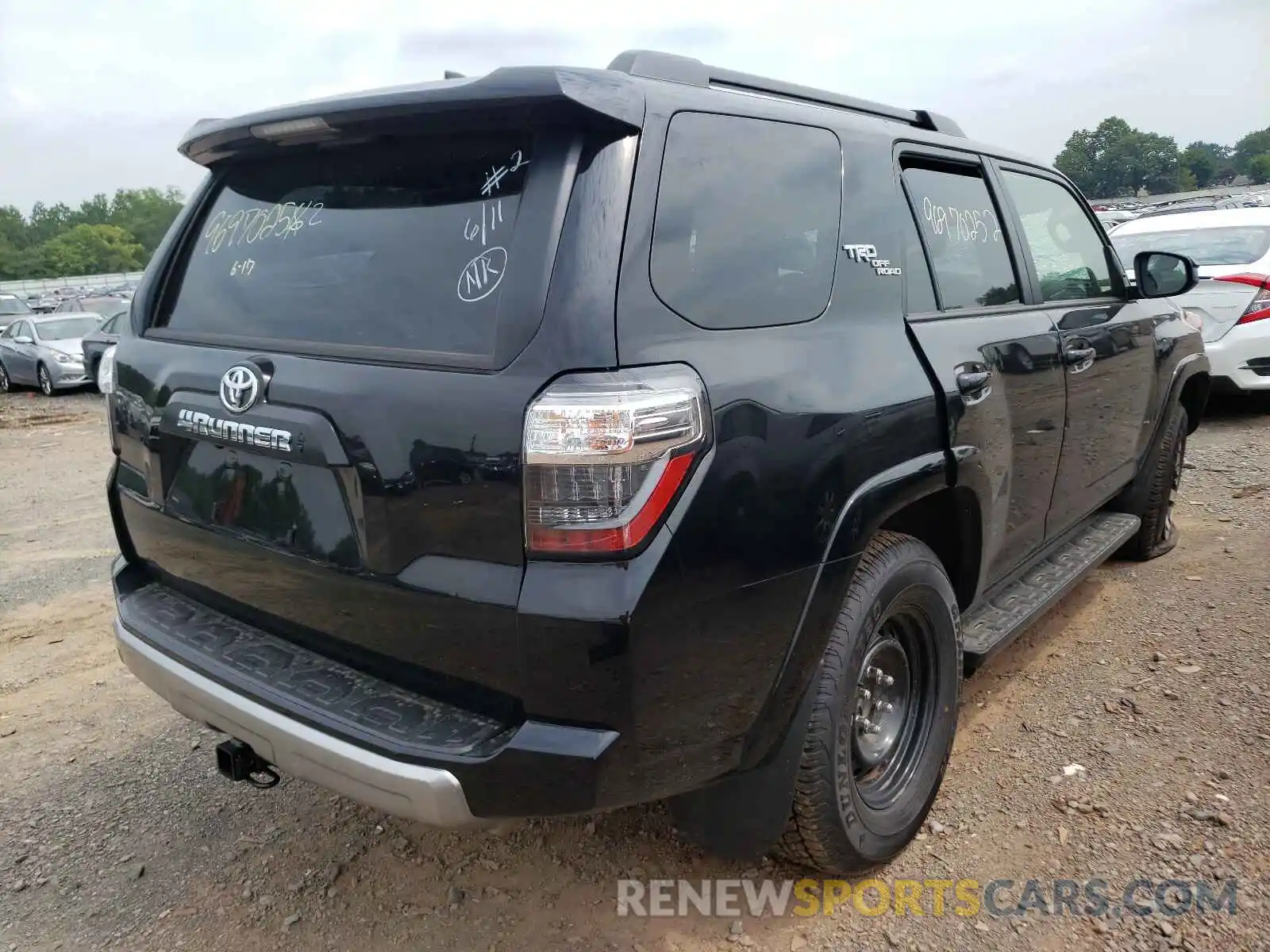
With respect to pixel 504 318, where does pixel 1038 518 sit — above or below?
below

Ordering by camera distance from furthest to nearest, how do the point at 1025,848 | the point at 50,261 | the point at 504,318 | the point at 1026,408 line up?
the point at 50,261 < the point at 1026,408 < the point at 1025,848 < the point at 504,318

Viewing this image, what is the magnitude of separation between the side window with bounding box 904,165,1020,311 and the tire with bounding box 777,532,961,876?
865mm

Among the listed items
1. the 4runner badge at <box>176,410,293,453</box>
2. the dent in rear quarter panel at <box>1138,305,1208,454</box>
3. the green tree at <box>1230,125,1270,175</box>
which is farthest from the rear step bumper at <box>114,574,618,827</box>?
the green tree at <box>1230,125,1270,175</box>

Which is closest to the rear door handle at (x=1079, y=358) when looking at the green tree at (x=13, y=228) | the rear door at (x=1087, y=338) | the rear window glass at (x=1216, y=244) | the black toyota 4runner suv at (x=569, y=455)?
the rear door at (x=1087, y=338)

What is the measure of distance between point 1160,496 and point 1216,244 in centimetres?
495

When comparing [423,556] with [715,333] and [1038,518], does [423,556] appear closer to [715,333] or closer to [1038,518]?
[715,333]

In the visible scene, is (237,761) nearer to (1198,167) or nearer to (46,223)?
(1198,167)

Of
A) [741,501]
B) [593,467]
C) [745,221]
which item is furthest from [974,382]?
[593,467]

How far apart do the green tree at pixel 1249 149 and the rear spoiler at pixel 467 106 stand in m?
80.5

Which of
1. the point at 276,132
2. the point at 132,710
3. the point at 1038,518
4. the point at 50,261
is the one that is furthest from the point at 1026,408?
the point at 50,261

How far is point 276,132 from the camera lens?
2.27 meters

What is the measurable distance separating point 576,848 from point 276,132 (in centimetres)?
207

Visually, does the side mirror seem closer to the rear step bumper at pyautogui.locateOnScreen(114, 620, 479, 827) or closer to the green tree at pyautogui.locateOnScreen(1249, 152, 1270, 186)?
the rear step bumper at pyautogui.locateOnScreen(114, 620, 479, 827)

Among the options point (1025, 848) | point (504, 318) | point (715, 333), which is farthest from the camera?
point (1025, 848)
